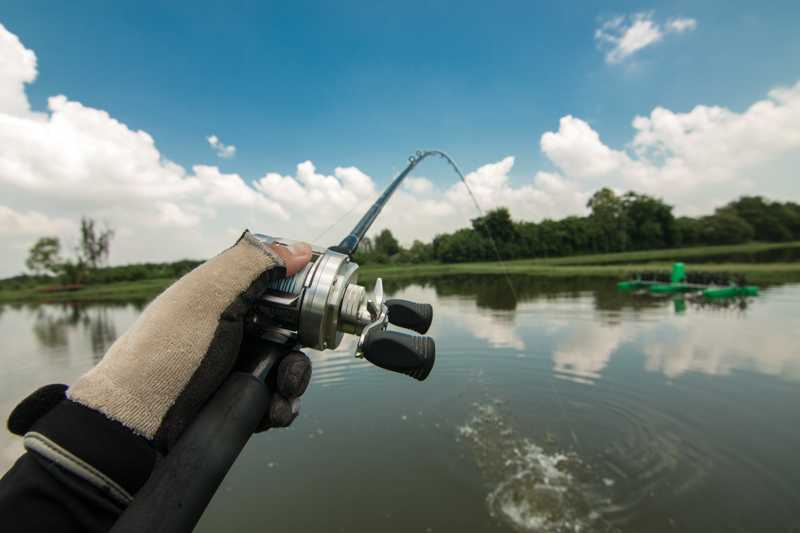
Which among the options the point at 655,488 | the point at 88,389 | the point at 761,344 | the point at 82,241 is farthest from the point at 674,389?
the point at 82,241

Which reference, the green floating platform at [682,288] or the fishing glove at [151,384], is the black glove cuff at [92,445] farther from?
the green floating platform at [682,288]

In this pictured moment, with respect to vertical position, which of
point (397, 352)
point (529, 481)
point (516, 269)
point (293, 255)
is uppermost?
point (293, 255)

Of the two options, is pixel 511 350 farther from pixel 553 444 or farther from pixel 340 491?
pixel 340 491

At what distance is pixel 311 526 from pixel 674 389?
657 cm

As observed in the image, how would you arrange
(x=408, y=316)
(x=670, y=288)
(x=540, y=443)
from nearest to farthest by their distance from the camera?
(x=408, y=316)
(x=540, y=443)
(x=670, y=288)

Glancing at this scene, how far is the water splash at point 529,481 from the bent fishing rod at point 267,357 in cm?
385

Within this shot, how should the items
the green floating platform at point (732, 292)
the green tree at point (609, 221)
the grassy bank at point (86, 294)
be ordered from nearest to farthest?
the green floating platform at point (732, 292) < the grassy bank at point (86, 294) < the green tree at point (609, 221)

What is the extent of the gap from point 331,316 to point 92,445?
0.64 meters

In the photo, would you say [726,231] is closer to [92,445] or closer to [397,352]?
[397,352]

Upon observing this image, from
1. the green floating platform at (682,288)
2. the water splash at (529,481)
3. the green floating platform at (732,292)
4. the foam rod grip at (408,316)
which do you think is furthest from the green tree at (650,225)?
the foam rod grip at (408,316)

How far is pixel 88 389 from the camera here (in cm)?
83

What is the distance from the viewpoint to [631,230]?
67.8m

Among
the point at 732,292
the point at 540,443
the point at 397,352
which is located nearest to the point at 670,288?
the point at 732,292

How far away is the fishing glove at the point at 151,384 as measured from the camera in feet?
2.54
